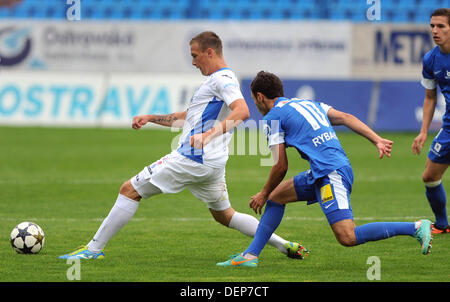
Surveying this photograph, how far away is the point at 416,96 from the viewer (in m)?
19.9

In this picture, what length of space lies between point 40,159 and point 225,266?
9.11m

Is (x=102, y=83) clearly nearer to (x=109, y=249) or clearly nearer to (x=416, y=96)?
(x=416, y=96)

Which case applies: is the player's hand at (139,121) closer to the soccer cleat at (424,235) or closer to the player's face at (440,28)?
the soccer cleat at (424,235)

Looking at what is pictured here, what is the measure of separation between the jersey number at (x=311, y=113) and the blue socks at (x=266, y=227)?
0.80 m

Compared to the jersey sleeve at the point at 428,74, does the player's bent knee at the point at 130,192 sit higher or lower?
lower

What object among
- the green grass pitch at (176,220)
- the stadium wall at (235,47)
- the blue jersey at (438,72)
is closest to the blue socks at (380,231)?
the green grass pitch at (176,220)

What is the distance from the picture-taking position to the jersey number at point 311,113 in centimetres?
641

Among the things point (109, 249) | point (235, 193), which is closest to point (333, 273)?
point (109, 249)

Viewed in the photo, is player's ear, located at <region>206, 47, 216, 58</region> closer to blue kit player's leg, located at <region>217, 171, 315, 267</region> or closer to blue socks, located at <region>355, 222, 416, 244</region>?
blue kit player's leg, located at <region>217, 171, 315, 267</region>

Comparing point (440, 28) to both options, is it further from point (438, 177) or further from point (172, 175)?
point (172, 175)

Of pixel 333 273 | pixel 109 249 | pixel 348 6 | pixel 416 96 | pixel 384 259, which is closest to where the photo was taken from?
pixel 333 273

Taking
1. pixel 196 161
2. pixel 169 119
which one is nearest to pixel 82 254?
pixel 196 161

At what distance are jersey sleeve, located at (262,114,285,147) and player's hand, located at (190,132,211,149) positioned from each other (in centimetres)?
49

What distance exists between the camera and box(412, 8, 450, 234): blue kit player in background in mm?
7832
